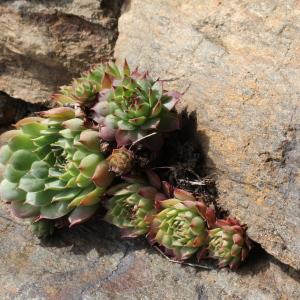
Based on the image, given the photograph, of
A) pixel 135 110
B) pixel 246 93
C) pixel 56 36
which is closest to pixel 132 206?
pixel 135 110

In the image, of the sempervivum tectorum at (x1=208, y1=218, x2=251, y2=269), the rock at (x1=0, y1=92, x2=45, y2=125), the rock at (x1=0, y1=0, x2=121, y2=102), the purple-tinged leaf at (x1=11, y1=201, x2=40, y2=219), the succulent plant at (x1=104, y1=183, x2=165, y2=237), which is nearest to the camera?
the sempervivum tectorum at (x1=208, y1=218, x2=251, y2=269)

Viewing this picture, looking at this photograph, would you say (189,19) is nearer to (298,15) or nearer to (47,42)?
(298,15)

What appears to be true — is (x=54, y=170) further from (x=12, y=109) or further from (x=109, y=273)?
(x=12, y=109)

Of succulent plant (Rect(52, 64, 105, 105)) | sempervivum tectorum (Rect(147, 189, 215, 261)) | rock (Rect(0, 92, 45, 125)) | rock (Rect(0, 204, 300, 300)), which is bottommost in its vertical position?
rock (Rect(0, 204, 300, 300))

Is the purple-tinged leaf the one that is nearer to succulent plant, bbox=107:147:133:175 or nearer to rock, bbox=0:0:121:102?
succulent plant, bbox=107:147:133:175

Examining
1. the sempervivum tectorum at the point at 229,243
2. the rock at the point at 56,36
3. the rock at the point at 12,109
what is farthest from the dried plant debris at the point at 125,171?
the rock at the point at 12,109

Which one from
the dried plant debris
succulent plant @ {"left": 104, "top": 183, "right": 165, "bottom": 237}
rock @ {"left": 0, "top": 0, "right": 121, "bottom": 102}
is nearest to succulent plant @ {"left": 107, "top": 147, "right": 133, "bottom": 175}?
the dried plant debris

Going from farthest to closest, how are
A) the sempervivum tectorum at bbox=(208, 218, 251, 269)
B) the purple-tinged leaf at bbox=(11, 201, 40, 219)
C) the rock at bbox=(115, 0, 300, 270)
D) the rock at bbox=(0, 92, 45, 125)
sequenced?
the rock at bbox=(0, 92, 45, 125)
the purple-tinged leaf at bbox=(11, 201, 40, 219)
the sempervivum tectorum at bbox=(208, 218, 251, 269)
the rock at bbox=(115, 0, 300, 270)
